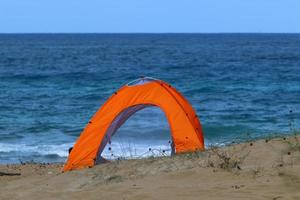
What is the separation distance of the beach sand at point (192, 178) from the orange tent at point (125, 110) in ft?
2.11

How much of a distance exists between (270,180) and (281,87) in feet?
70.1

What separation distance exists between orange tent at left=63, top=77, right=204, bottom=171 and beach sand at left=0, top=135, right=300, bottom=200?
0.64 m

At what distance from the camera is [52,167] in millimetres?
11609

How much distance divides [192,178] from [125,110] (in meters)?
3.36

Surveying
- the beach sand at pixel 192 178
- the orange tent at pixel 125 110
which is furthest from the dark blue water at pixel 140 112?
the beach sand at pixel 192 178

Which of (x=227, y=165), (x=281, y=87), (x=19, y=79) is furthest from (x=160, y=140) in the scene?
(x=19, y=79)

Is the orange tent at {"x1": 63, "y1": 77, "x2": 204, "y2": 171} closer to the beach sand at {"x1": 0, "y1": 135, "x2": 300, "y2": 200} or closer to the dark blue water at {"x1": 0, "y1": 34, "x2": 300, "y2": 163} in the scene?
the beach sand at {"x1": 0, "y1": 135, "x2": 300, "y2": 200}

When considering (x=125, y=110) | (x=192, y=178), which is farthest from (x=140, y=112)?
(x=192, y=178)

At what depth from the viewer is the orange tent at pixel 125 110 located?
34.0ft

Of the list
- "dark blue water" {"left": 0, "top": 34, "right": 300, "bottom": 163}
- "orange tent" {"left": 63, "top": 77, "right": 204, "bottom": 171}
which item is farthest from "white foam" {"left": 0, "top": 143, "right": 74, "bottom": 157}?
"orange tent" {"left": 63, "top": 77, "right": 204, "bottom": 171}

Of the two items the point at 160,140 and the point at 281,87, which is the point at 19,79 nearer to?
the point at 281,87

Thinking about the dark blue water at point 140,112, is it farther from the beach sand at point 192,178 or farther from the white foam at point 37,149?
the beach sand at point 192,178

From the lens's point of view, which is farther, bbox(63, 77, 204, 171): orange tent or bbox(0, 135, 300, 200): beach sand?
bbox(63, 77, 204, 171): orange tent

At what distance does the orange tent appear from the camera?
1035 cm
